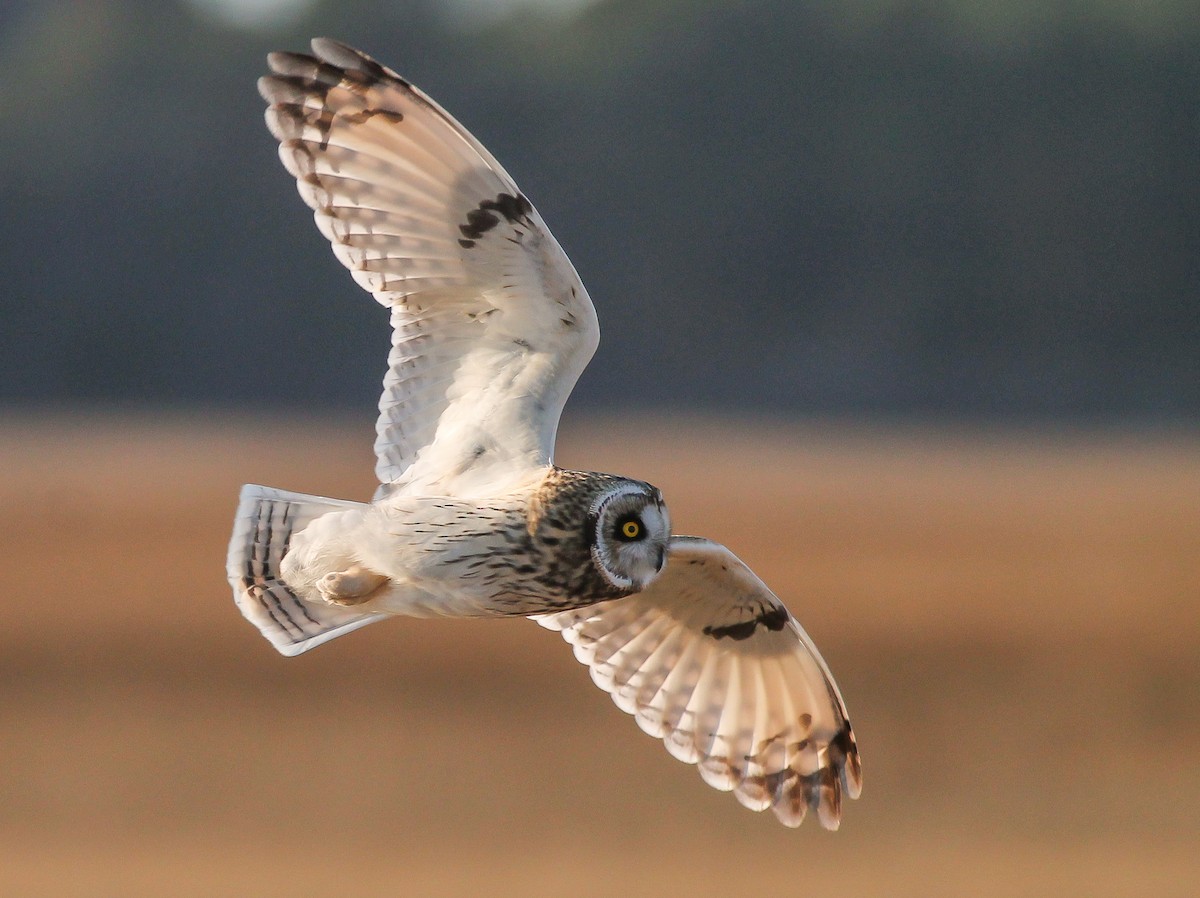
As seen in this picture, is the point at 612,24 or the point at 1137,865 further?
the point at 612,24

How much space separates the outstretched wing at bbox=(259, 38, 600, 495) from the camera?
4.62 m

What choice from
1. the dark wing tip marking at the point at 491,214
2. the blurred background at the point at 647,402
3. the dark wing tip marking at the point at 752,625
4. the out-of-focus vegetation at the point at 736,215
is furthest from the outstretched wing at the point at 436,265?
the out-of-focus vegetation at the point at 736,215

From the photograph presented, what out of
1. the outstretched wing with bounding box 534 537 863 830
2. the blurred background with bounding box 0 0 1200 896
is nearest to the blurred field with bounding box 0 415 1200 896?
the blurred background with bounding box 0 0 1200 896

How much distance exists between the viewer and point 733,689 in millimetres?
5281

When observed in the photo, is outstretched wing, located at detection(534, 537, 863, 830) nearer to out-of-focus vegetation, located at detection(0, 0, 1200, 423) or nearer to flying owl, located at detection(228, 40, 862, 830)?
flying owl, located at detection(228, 40, 862, 830)

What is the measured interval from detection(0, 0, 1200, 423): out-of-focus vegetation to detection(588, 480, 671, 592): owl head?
21.3 m

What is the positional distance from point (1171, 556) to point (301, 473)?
28.5 feet

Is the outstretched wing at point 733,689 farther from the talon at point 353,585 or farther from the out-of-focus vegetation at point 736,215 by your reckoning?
the out-of-focus vegetation at point 736,215

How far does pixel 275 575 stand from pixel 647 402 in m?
22.1

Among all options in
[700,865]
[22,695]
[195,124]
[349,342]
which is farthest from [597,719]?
[195,124]

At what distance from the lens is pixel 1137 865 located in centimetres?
1180

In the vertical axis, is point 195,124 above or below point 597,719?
above

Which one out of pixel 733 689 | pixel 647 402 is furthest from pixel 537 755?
pixel 647 402

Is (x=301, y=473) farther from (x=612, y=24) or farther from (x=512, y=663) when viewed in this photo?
(x=612, y=24)
